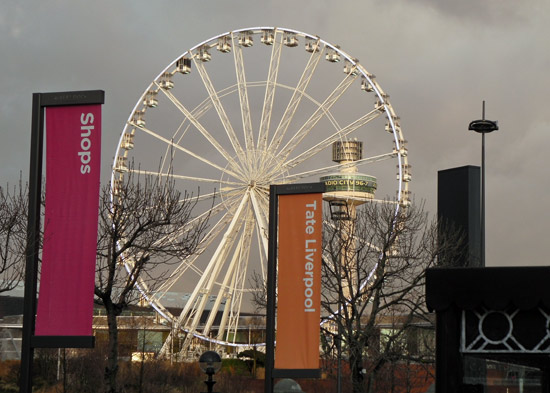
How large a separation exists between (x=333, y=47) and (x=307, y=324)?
28034mm

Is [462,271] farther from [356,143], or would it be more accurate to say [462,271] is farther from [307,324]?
[356,143]

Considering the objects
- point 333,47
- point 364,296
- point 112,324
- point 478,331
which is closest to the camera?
point 478,331

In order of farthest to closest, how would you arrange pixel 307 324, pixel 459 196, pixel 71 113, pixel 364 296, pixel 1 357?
1. pixel 1 357
2. pixel 364 296
3. pixel 459 196
4. pixel 307 324
5. pixel 71 113

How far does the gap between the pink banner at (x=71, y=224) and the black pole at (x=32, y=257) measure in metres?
0.15

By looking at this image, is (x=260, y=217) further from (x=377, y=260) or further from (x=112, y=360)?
(x=112, y=360)

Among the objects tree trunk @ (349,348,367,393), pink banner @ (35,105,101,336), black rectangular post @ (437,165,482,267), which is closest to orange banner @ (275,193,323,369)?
black rectangular post @ (437,165,482,267)

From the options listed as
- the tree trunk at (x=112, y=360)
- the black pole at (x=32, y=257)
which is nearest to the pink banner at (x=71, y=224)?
the black pole at (x=32, y=257)

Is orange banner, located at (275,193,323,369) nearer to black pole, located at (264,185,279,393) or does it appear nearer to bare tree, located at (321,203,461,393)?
black pole, located at (264,185,279,393)

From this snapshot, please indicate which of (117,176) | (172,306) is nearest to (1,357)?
(117,176)

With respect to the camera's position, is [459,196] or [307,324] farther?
[459,196]

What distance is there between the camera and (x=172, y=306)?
8356 centimetres

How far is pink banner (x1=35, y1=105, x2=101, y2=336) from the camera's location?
10.9 meters

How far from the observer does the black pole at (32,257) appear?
11.0 meters

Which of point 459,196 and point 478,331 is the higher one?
point 459,196
